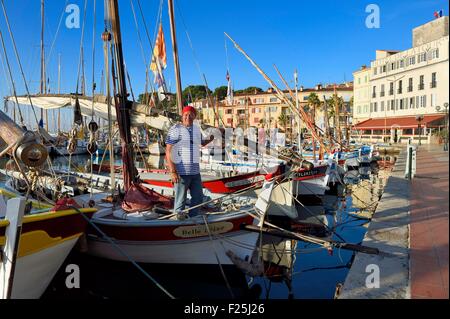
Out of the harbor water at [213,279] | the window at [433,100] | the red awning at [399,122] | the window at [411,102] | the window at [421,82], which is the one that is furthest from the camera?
the window at [411,102]

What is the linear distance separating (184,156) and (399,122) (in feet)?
164

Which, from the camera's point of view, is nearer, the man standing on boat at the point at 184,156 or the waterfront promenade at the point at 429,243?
the waterfront promenade at the point at 429,243

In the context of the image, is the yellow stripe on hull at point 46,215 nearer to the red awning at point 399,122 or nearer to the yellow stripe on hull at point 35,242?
the yellow stripe on hull at point 35,242

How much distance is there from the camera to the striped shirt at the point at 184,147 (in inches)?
264

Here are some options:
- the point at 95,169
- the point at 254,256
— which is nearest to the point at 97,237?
the point at 254,256

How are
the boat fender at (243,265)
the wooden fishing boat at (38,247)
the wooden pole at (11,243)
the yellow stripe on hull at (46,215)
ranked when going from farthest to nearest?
the boat fender at (243,265)
the yellow stripe on hull at (46,215)
the wooden fishing boat at (38,247)
the wooden pole at (11,243)

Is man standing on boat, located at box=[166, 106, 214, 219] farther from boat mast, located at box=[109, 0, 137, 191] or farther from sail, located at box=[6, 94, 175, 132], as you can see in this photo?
sail, located at box=[6, 94, 175, 132]

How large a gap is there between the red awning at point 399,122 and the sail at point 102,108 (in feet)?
133

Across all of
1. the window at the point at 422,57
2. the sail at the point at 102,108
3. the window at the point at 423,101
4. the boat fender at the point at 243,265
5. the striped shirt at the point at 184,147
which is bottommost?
the boat fender at the point at 243,265

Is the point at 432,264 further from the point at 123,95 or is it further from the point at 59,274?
the point at 123,95

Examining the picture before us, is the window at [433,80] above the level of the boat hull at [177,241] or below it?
above

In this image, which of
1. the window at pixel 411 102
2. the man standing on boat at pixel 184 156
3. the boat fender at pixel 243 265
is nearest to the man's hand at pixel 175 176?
the man standing on boat at pixel 184 156

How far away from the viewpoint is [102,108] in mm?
10859

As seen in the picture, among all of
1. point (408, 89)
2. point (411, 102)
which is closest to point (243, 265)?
point (411, 102)
